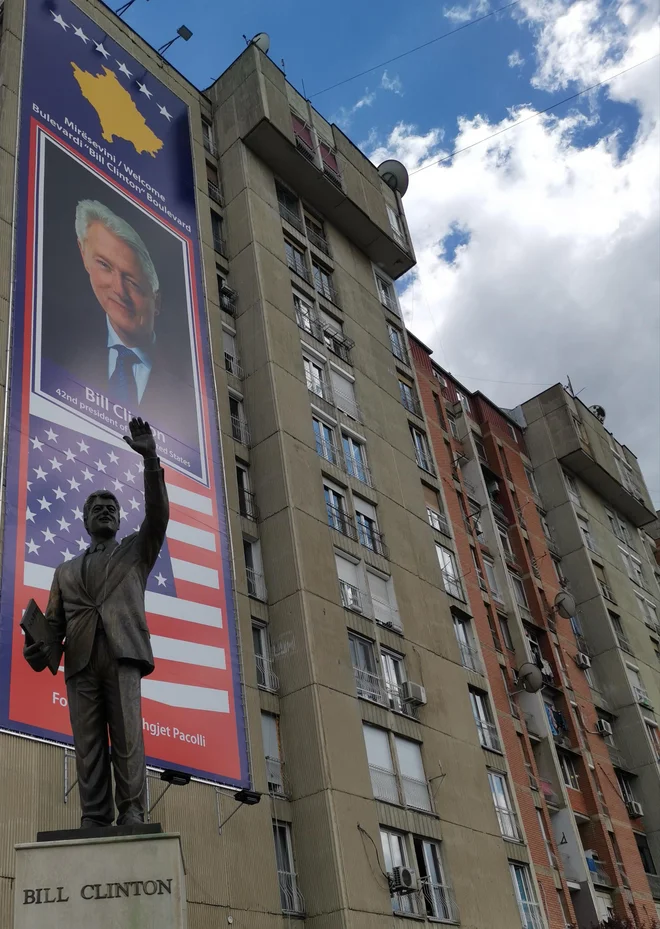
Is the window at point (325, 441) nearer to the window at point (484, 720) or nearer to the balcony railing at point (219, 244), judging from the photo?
the balcony railing at point (219, 244)

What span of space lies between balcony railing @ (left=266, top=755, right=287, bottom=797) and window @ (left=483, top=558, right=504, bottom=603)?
18491 mm

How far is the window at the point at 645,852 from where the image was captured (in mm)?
43688

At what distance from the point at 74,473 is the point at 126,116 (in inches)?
640

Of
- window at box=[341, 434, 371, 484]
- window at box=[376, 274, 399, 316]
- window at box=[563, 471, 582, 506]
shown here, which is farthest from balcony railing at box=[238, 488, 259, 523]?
window at box=[563, 471, 582, 506]

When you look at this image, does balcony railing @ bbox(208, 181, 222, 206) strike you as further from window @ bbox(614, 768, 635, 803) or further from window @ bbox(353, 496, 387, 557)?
window @ bbox(614, 768, 635, 803)

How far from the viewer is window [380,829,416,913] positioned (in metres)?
27.0

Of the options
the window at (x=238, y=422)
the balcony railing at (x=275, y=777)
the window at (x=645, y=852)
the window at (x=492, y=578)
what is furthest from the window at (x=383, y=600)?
the window at (x=645, y=852)

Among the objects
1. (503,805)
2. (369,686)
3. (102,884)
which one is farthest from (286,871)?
(102,884)

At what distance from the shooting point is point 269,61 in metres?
44.9

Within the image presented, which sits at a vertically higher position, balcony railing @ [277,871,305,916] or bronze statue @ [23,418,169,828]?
balcony railing @ [277,871,305,916]

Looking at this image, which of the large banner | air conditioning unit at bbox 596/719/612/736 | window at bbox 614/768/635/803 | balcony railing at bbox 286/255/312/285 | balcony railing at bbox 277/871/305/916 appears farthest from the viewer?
air conditioning unit at bbox 596/719/612/736

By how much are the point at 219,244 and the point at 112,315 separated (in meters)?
10.7

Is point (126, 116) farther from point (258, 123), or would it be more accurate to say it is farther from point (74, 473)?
point (74, 473)

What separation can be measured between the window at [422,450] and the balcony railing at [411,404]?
85 cm
